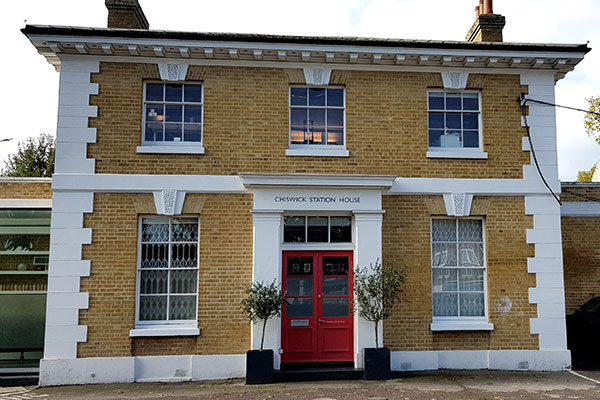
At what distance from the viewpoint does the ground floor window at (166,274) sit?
947 cm

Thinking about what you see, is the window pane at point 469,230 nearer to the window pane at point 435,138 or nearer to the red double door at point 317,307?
the window pane at point 435,138

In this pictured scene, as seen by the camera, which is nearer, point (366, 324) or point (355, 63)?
point (366, 324)

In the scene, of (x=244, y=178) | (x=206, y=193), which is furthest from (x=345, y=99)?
(x=206, y=193)

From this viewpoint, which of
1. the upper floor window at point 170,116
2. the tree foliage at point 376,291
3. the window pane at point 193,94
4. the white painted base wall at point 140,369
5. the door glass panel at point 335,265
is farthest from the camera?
the window pane at point 193,94

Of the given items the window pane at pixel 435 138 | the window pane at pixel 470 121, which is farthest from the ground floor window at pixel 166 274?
the window pane at pixel 470 121

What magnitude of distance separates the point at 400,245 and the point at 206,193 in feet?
13.1

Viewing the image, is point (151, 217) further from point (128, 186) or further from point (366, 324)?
point (366, 324)

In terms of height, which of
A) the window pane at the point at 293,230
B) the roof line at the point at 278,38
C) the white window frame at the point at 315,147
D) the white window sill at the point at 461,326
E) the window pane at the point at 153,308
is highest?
the roof line at the point at 278,38

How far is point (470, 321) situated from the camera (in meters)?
9.85

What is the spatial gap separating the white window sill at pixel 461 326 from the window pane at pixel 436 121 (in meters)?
4.04

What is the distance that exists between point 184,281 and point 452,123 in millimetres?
6384

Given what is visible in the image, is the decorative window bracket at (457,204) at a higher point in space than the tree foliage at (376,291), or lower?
higher

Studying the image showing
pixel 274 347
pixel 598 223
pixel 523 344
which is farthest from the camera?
pixel 598 223

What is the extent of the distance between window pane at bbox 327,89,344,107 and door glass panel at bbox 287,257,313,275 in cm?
325
